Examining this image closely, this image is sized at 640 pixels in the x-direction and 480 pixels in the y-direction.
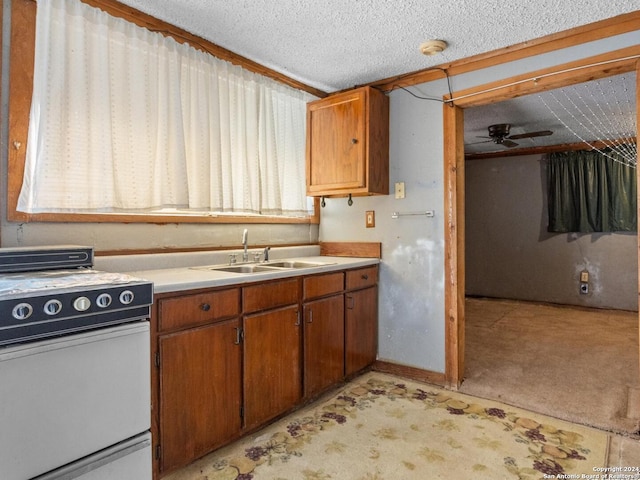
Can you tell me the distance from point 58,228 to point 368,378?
2201mm

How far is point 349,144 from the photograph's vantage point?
3.01 metres

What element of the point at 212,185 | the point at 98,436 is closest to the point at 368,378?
the point at 212,185

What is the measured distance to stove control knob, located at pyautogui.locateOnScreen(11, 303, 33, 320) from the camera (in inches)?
44.8

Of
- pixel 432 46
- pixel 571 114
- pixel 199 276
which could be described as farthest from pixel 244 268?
pixel 571 114

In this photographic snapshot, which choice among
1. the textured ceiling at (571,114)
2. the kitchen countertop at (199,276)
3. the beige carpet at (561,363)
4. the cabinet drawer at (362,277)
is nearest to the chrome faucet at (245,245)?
the kitchen countertop at (199,276)

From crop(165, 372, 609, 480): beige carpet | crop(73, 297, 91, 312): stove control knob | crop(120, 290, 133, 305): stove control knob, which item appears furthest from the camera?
crop(165, 372, 609, 480): beige carpet

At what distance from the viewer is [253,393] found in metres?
2.09

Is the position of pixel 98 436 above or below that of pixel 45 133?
below

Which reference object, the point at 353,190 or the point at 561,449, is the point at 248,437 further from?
the point at 353,190

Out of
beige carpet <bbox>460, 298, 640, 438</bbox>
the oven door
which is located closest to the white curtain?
the oven door

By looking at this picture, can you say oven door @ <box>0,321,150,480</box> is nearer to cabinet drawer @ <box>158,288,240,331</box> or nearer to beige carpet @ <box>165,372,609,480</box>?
cabinet drawer @ <box>158,288,240,331</box>

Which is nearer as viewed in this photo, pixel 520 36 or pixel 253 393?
pixel 253 393

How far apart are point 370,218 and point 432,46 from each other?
4.24ft

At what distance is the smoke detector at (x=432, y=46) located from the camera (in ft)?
8.01
